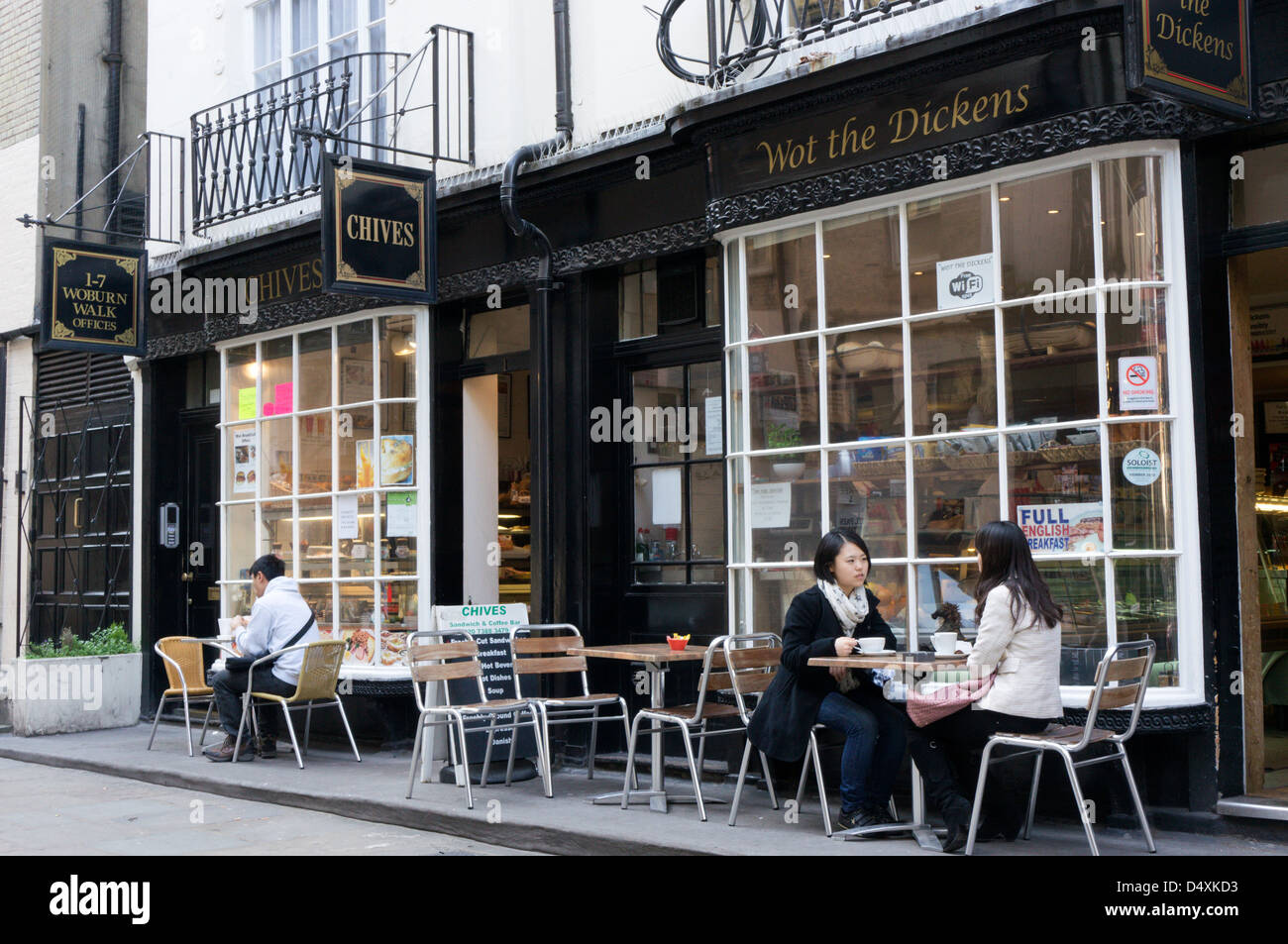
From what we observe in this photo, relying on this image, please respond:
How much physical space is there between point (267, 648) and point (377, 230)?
9.90ft

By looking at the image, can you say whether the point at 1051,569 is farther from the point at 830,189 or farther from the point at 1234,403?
the point at 830,189

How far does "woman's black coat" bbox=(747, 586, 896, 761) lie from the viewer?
22.1 ft

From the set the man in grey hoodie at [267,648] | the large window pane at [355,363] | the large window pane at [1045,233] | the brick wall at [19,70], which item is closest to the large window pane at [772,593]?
the large window pane at [1045,233]

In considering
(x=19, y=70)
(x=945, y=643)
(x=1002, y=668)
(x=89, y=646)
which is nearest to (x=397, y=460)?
(x=89, y=646)

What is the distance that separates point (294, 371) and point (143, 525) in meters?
2.74

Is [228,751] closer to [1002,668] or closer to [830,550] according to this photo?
[830,550]

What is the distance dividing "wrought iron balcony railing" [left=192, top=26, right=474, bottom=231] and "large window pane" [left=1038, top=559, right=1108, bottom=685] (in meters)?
5.29

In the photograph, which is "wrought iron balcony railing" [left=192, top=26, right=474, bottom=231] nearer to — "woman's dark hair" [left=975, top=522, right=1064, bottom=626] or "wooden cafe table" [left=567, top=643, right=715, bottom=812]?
"wooden cafe table" [left=567, top=643, right=715, bottom=812]

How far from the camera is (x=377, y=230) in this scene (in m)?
9.48

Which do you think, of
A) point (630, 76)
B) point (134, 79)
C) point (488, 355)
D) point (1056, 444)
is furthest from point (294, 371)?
point (1056, 444)

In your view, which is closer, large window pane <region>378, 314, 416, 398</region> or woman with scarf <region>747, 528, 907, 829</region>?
woman with scarf <region>747, 528, 907, 829</region>

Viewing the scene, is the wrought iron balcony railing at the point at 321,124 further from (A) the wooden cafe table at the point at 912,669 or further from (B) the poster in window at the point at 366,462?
(A) the wooden cafe table at the point at 912,669

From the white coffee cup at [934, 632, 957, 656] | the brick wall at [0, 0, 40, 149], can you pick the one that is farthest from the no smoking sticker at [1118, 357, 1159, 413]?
the brick wall at [0, 0, 40, 149]

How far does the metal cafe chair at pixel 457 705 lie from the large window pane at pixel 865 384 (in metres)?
2.46
